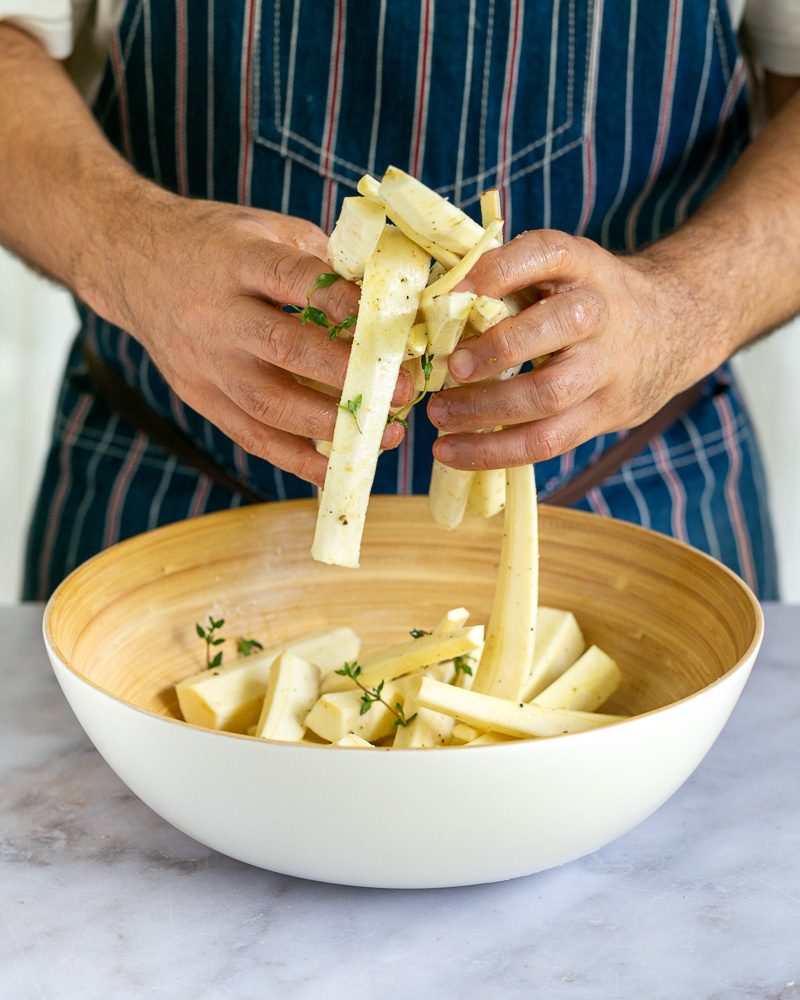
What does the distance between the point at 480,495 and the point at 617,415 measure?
124 millimetres

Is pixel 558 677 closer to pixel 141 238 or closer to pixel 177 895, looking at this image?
pixel 177 895

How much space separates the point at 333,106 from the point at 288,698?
2.04 feet

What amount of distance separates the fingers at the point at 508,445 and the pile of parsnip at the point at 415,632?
0.04 meters

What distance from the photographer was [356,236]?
2.48 feet

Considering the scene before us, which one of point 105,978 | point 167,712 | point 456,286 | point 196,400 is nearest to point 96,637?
point 167,712

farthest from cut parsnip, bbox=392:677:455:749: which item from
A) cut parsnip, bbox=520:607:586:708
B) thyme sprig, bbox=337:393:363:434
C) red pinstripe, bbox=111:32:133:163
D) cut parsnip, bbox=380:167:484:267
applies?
red pinstripe, bbox=111:32:133:163

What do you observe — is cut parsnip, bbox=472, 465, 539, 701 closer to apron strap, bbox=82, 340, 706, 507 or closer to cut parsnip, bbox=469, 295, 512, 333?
cut parsnip, bbox=469, 295, 512, 333

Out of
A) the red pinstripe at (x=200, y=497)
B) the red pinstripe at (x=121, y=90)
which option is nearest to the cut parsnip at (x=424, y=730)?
the red pinstripe at (x=200, y=497)

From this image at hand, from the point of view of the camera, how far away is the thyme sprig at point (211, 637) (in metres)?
1.00

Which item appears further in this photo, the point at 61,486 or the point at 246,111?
the point at 61,486

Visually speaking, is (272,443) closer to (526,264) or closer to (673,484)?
(526,264)

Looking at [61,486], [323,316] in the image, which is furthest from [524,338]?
[61,486]

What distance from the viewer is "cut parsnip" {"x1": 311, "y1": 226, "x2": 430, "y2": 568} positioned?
0.76m

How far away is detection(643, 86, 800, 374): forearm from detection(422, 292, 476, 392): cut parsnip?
31 centimetres
